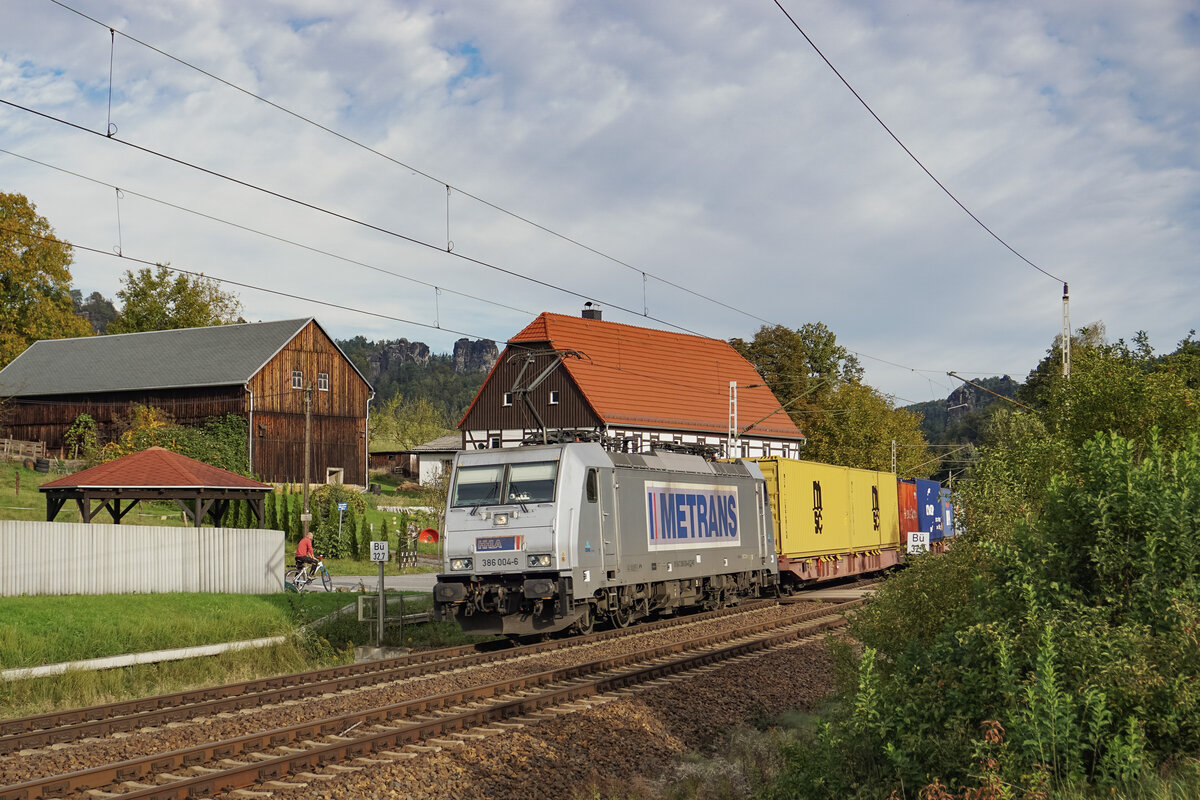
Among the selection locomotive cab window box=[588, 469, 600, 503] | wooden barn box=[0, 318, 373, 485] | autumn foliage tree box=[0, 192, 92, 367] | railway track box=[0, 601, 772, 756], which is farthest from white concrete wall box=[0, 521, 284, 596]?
autumn foliage tree box=[0, 192, 92, 367]

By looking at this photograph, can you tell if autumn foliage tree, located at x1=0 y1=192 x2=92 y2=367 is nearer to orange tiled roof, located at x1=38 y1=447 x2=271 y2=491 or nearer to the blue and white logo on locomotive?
orange tiled roof, located at x1=38 y1=447 x2=271 y2=491

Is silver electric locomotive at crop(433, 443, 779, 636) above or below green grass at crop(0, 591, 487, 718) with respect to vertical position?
above

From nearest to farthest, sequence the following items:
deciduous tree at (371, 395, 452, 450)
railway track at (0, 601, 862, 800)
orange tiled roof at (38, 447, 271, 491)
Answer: railway track at (0, 601, 862, 800) < orange tiled roof at (38, 447, 271, 491) < deciduous tree at (371, 395, 452, 450)

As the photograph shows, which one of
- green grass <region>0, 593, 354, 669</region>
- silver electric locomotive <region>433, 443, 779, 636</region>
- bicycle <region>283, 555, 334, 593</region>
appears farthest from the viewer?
bicycle <region>283, 555, 334, 593</region>

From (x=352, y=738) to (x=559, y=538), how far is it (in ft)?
22.6

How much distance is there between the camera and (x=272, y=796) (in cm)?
877

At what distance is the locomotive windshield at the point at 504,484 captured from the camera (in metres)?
17.8

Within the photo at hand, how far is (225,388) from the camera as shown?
5484cm

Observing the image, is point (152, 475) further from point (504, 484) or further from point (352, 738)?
point (352, 738)

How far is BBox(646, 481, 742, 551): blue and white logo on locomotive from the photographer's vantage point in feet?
66.8

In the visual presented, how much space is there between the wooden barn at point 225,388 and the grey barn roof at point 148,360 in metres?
0.08

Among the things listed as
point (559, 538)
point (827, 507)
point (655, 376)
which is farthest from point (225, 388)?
point (559, 538)

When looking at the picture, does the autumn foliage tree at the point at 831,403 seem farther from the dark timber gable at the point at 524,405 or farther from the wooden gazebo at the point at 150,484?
the wooden gazebo at the point at 150,484

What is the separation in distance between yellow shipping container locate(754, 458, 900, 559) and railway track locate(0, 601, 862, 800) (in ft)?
34.6
